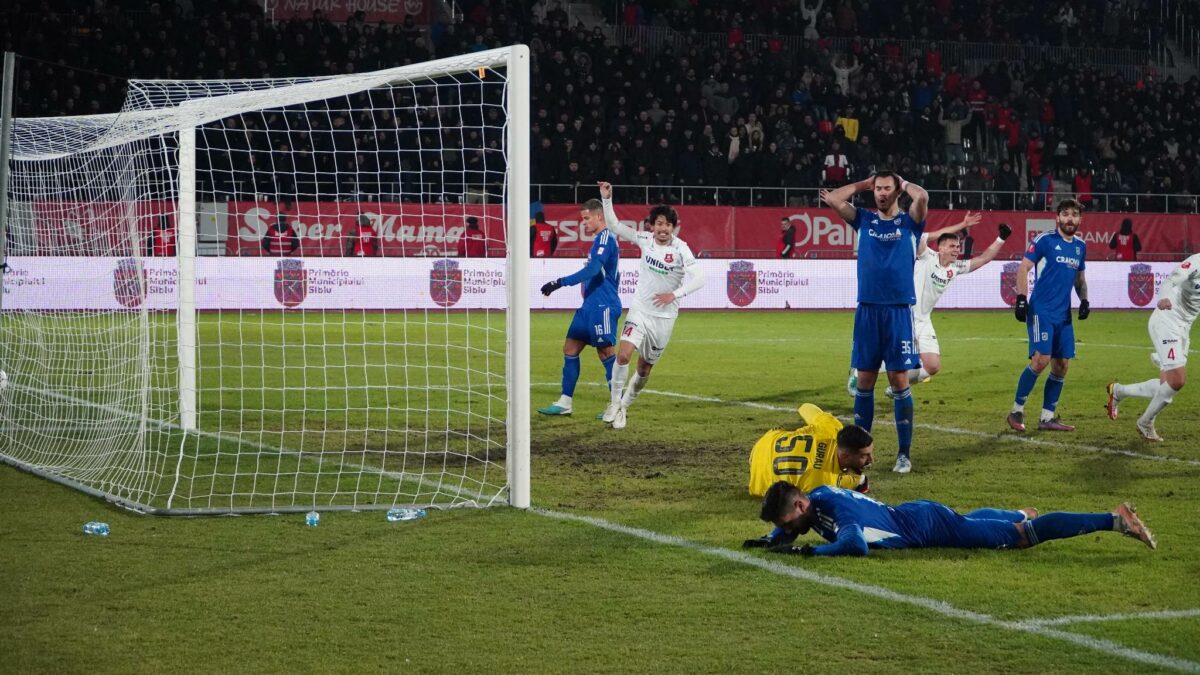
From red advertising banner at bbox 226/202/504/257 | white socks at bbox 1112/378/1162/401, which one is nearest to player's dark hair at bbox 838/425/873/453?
white socks at bbox 1112/378/1162/401

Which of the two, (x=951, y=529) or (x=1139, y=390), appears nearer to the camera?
(x=951, y=529)

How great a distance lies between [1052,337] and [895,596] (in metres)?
7.13

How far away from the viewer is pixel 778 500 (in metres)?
6.58

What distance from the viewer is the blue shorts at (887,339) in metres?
9.48

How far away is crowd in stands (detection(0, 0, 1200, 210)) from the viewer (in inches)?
1096

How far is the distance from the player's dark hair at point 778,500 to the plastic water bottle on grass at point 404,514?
2215 millimetres

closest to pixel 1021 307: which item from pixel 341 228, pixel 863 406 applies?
pixel 863 406

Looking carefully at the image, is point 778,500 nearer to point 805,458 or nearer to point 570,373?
point 805,458

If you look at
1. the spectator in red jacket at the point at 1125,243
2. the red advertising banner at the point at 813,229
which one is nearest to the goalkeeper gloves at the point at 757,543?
the red advertising banner at the point at 813,229

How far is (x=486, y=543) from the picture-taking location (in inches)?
277

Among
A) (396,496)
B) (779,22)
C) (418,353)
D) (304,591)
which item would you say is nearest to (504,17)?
(779,22)

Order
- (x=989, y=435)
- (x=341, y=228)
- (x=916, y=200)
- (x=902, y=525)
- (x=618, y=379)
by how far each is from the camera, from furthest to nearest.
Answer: (x=341, y=228), (x=618, y=379), (x=989, y=435), (x=916, y=200), (x=902, y=525)

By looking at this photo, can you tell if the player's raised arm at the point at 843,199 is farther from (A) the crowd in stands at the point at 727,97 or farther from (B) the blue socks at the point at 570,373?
(A) the crowd in stands at the point at 727,97

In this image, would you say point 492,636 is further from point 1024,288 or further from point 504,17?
point 504,17
